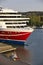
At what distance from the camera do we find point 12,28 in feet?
160

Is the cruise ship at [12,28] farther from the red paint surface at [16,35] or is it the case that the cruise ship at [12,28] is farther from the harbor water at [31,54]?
the harbor water at [31,54]

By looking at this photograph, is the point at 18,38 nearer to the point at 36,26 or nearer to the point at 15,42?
the point at 15,42

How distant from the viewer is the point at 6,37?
48.9 meters

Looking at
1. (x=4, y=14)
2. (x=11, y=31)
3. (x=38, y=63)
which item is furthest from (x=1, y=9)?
(x=38, y=63)

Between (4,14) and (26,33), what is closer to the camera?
(26,33)

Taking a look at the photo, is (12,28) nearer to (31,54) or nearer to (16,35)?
(16,35)

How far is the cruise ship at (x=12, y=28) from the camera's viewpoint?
157 feet

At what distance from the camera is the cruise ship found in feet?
157

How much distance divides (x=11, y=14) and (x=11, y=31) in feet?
14.5

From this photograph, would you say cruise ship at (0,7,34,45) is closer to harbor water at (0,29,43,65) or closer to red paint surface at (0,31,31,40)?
red paint surface at (0,31,31,40)

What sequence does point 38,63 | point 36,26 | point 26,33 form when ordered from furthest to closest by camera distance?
point 36,26 → point 26,33 → point 38,63

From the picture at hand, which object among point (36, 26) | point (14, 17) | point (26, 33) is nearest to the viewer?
point (26, 33)

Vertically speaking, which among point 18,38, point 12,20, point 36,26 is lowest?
point 36,26

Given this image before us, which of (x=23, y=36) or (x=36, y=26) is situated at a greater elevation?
(x=23, y=36)
